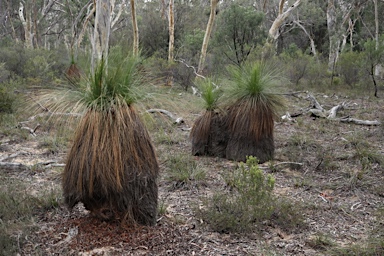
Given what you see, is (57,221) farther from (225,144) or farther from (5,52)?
(5,52)

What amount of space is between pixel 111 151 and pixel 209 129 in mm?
3549

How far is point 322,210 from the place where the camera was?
173 inches

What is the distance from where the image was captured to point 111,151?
3.17 metres

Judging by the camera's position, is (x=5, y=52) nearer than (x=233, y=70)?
No

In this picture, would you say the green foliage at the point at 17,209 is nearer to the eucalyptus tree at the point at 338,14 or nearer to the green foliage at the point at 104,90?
the green foliage at the point at 104,90

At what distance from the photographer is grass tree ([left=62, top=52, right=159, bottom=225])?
3.17 metres

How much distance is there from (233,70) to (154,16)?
16858 mm

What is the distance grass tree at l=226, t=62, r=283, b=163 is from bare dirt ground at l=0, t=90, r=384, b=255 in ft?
1.00

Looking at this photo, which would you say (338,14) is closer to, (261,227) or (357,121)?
(357,121)

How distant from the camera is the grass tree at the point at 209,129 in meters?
6.44

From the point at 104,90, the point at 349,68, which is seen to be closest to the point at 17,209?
the point at 104,90

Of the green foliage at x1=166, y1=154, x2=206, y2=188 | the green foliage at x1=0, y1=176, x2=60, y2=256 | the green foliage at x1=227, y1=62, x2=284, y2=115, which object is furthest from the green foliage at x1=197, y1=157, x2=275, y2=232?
the green foliage at x1=227, y1=62, x2=284, y2=115

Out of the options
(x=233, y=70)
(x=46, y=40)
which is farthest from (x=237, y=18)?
(x=46, y=40)

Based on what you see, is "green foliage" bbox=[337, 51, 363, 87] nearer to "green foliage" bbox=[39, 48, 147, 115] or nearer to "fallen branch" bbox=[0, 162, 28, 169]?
"fallen branch" bbox=[0, 162, 28, 169]
